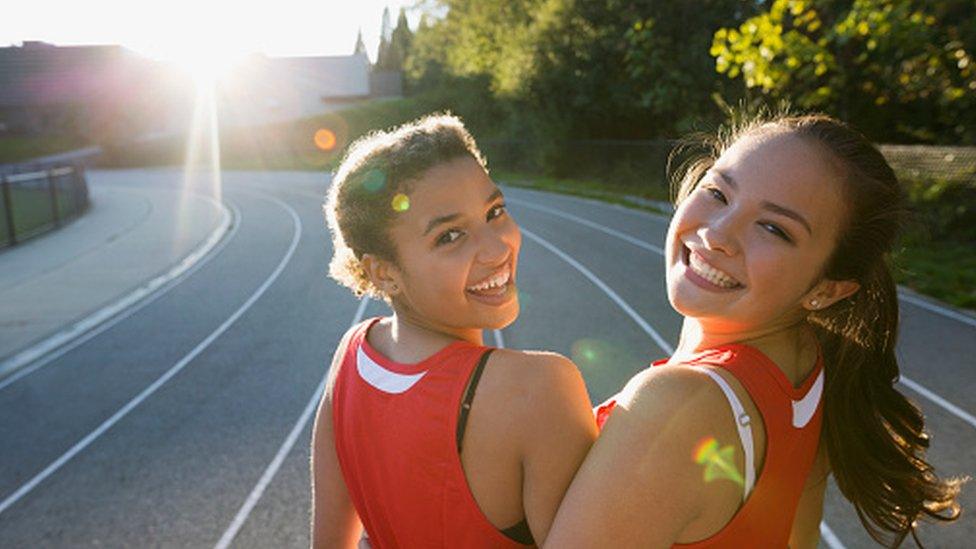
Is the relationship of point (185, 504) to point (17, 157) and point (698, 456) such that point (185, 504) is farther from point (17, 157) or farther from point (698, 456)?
point (17, 157)

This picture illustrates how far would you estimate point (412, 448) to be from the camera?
5.33 feet

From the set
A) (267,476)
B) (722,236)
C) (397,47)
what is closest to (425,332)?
(722,236)

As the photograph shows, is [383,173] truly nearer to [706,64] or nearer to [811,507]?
[811,507]

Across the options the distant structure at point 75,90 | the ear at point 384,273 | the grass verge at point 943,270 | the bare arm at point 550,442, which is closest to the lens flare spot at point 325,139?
the distant structure at point 75,90

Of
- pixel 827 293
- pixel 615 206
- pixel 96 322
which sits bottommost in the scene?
pixel 615 206

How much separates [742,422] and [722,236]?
44cm

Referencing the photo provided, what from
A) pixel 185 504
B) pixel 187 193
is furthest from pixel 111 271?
pixel 187 193

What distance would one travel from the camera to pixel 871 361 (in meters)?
1.84

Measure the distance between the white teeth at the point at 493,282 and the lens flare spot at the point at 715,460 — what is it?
61 cm

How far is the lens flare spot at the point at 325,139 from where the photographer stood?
192 ft

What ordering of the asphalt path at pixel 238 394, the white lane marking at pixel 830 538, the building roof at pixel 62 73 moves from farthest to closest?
the building roof at pixel 62 73
the asphalt path at pixel 238 394
the white lane marking at pixel 830 538

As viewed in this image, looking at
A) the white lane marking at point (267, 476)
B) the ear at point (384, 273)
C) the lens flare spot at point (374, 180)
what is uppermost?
the lens flare spot at point (374, 180)

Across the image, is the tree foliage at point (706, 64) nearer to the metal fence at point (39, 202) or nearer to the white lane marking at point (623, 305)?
the white lane marking at point (623, 305)

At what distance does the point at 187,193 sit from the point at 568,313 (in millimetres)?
28115
